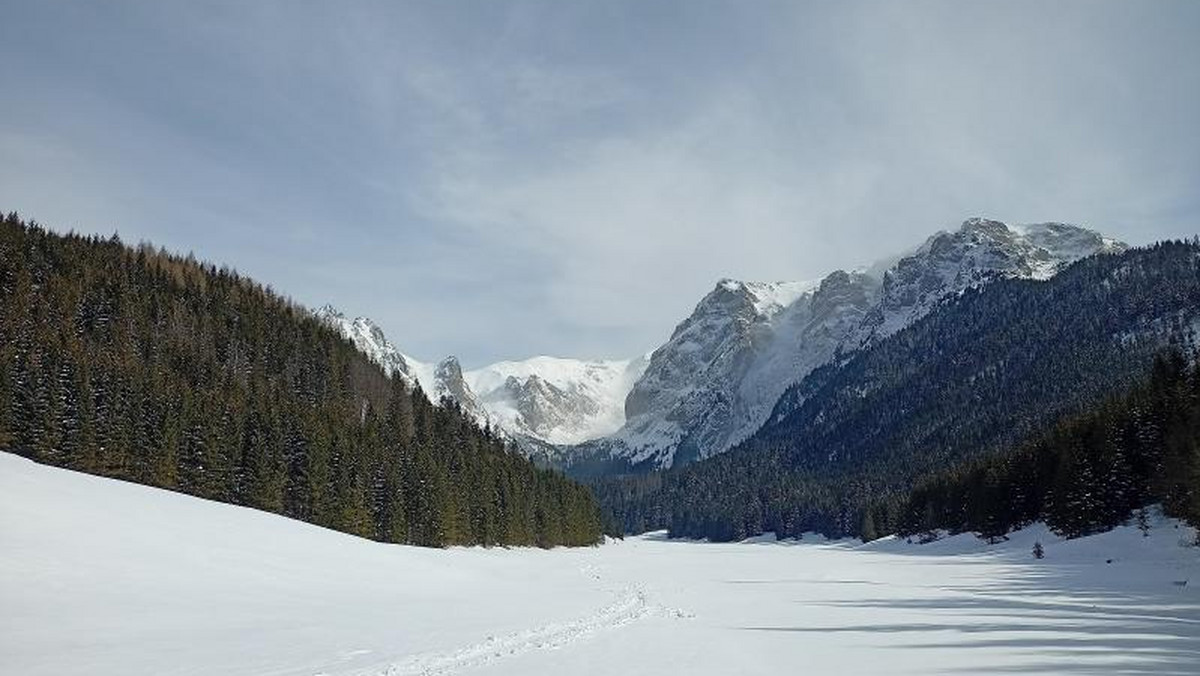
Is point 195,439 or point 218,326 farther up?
point 218,326

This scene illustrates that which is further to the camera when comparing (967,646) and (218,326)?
(218,326)

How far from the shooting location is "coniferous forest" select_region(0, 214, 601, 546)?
63844 millimetres

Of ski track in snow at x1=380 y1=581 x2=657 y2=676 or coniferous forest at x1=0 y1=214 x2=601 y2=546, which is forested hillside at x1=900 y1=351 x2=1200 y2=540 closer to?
ski track in snow at x1=380 y1=581 x2=657 y2=676

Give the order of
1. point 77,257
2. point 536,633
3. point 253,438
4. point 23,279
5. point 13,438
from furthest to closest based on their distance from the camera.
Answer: point 77,257 < point 23,279 < point 253,438 < point 13,438 < point 536,633

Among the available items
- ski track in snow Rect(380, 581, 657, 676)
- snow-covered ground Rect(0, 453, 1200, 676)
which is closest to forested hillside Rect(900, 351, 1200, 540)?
snow-covered ground Rect(0, 453, 1200, 676)

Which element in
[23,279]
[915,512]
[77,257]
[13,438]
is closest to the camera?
[13,438]

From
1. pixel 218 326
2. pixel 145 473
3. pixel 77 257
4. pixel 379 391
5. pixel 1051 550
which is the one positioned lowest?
pixel 1051 550

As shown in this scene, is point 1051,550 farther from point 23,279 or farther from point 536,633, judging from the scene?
point 23,279

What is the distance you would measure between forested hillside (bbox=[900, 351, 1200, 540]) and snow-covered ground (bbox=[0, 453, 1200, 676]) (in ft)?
18.8

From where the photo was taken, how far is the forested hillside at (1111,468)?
173 ft

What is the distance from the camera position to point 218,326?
107 metres

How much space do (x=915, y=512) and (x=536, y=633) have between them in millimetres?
112118

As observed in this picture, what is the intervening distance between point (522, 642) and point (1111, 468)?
64599mm

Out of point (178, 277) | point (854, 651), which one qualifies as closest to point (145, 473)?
point (854, 651)
